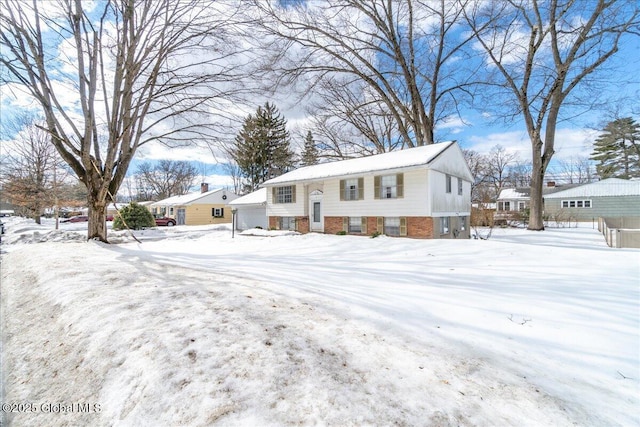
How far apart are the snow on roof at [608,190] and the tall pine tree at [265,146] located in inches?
1307

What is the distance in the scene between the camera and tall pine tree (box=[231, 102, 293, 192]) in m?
36.5

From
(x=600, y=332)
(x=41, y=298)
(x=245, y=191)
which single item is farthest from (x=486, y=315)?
(x=245, y=191)

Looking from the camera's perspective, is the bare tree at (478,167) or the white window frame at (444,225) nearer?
the white window frame at (444,225)

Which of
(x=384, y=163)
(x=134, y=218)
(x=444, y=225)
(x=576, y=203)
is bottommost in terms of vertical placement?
(x=444, y=225)

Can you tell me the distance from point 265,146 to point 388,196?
26331mm

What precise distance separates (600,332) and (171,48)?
1498cm

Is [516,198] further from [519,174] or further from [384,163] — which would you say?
[384,163]

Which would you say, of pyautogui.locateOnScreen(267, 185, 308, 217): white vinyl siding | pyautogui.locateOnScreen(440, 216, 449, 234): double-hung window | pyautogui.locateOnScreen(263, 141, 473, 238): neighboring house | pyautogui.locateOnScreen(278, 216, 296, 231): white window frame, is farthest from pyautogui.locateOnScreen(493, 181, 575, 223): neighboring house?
pyautogui.locateOnScreen(278, 216, 296, 231): white window frame

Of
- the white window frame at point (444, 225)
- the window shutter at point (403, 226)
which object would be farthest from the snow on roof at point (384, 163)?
the white window frame at point (444, 225)

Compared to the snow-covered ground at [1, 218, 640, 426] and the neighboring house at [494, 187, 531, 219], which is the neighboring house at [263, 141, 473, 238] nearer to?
the snow-covered ground at [1, 218, 640, 426]

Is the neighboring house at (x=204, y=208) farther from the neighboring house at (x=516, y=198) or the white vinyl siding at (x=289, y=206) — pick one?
the neighboring house at (x=516, y=198)

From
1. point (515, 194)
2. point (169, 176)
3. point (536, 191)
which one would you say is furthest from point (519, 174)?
point (169, 176)

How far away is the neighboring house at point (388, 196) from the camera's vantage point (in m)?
13.5

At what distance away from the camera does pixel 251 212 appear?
961 inches
